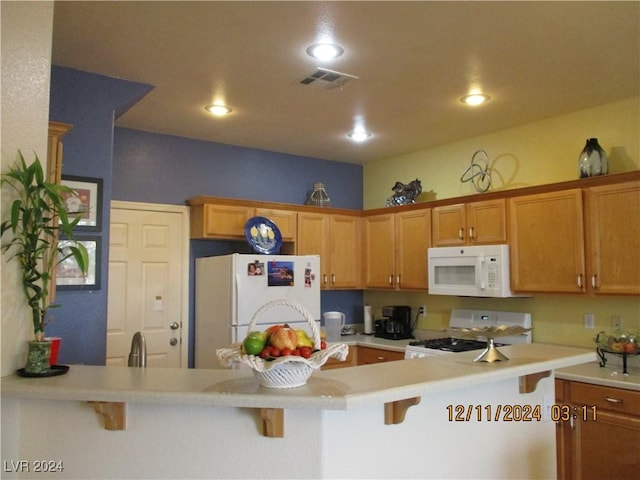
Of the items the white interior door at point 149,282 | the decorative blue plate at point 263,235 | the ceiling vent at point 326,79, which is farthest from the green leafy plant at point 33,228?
the decorative blue plate at point 263,235

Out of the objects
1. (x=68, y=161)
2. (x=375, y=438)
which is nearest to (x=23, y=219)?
(x=68, y=161)

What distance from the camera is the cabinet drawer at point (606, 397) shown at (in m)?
2.84

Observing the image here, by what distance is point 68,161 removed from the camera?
2.81 m

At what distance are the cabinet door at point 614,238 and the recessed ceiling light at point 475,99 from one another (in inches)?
35.5

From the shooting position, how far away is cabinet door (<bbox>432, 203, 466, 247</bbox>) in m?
4.12

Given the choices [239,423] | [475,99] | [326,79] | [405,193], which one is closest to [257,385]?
[239,423]

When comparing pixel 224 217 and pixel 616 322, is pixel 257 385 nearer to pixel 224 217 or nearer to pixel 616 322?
pixel 224 217

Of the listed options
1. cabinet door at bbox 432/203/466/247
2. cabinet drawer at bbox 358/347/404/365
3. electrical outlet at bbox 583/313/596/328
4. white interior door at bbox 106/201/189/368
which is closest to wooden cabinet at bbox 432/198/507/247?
cabinet door at bbox 432/203/466/247

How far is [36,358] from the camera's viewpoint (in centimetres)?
178

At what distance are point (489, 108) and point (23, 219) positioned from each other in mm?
2977

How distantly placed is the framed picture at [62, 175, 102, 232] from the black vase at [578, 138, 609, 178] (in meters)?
3.03

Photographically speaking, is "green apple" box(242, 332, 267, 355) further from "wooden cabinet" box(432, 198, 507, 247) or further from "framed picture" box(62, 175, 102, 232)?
"wooden cabinet" box(432, 198, 507, 247)

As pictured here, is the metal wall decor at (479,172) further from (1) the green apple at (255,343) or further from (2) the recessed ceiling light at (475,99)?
(1) the green apple at (255,343)

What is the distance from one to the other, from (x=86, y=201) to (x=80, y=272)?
393mm
